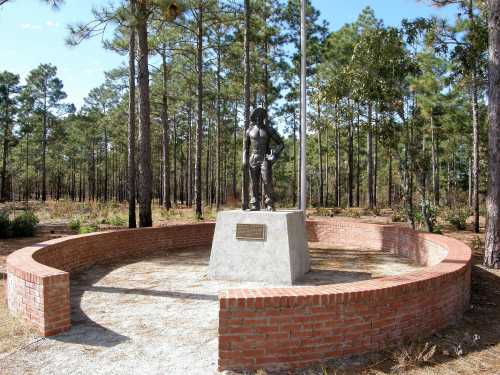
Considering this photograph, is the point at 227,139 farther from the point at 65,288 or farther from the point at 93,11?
the point at 65,288

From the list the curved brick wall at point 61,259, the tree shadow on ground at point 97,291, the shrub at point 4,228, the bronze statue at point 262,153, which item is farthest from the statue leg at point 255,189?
the shrub at point 4,228

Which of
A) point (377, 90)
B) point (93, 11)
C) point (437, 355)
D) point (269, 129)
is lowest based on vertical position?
point (437, 355)

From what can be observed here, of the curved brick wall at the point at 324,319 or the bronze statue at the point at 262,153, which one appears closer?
the curved brick wall at the point at 324,319

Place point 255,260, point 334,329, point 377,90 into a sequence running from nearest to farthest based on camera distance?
point 334,329
point 255,260
point 377,90

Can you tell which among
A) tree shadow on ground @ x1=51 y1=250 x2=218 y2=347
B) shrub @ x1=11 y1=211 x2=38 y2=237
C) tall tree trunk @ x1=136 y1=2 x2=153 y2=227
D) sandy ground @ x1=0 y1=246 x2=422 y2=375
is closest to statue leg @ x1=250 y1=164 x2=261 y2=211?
sandy ground @ x1=0 y1=246 x2=422 y2=375

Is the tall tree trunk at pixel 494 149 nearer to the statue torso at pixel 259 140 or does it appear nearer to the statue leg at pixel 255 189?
the statue torso at pixel 259 140

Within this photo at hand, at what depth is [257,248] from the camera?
23.4 feet

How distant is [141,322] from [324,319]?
225cm

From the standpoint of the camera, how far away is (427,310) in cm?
456

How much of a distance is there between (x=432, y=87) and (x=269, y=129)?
24.5 metres

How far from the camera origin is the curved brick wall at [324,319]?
366cm

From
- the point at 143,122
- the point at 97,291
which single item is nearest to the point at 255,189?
the point at 97,291

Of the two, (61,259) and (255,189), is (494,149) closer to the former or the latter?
(255,189)

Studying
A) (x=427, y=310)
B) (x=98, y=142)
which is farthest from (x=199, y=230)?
(x=98, y=142)
